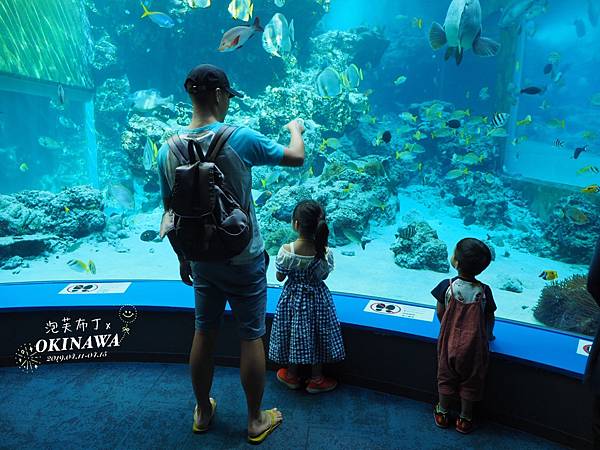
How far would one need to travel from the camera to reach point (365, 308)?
2881 mm

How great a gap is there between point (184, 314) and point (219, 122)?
1.57m

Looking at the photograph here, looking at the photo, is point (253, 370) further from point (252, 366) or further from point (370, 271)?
point (370, 271)

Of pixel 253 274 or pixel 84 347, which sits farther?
pixel 84 347

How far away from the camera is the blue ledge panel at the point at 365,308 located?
7.46 feet

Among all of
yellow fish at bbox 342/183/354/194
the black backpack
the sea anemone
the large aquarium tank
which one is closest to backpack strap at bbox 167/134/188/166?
the black backpack

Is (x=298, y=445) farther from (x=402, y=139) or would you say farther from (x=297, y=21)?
(x=402, y=139)

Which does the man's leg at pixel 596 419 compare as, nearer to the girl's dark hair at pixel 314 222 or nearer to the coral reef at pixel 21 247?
the girl's dark hair at pixel 314 222

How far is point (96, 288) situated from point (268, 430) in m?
1.88

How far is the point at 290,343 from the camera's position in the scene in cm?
251

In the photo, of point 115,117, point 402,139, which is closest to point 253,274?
point 402,139

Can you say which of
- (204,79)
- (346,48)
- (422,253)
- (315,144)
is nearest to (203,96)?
(204,79)

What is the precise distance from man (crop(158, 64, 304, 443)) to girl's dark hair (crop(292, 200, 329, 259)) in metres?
0.50

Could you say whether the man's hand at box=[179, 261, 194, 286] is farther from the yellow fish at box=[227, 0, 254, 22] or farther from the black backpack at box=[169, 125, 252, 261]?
the yellow fish at box=[227, 0, 254, 22]

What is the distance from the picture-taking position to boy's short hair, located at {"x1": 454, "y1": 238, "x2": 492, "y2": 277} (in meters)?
2.14
